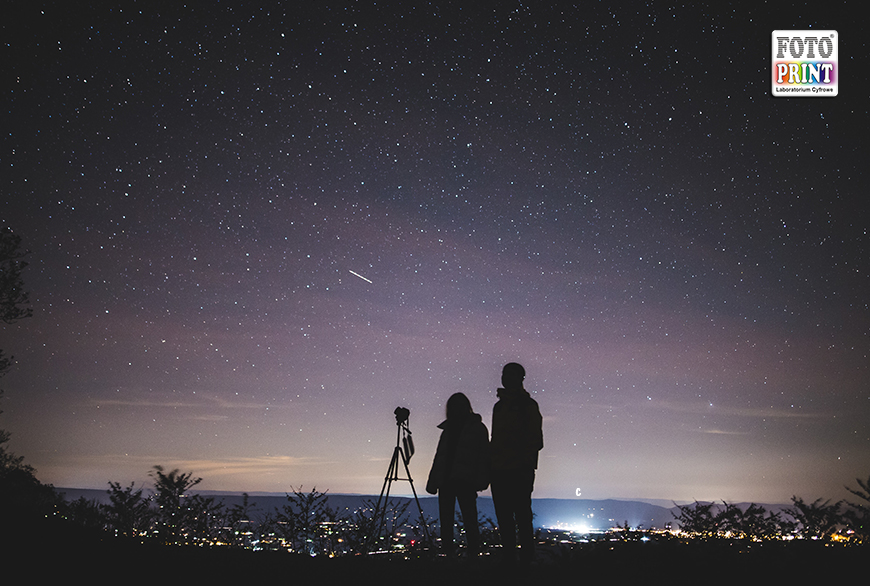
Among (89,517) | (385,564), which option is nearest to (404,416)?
(385,564)

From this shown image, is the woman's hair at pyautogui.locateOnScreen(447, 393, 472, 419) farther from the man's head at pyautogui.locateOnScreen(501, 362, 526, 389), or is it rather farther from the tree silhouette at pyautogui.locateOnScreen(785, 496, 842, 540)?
the tree silhouette at pyautogui.locateOnScreen(785, 496, 842, 540)

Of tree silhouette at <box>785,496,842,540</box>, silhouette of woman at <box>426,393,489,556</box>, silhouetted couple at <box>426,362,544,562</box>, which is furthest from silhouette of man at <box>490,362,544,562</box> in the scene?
tree silhouette at <box>785,496,842,540</box>

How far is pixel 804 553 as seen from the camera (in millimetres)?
4598

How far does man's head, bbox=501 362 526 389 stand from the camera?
477cm

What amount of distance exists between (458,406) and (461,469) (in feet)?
2.19

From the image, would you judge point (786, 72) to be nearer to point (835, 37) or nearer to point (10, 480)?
point (835, 37)

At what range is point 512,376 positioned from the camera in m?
4.78

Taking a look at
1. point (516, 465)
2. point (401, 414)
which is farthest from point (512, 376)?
point (401, 414)

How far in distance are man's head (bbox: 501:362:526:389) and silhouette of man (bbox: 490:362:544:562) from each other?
142 millimetres

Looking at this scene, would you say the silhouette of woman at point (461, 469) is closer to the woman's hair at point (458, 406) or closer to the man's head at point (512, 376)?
the woman's hair at point (458, 406)

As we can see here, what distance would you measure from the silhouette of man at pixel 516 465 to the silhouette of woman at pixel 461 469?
74 cm

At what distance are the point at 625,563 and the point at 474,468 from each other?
1.60 meters

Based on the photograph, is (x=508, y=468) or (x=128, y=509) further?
(x=128, y=509)

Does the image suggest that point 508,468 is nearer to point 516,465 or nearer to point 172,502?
point 516,465
